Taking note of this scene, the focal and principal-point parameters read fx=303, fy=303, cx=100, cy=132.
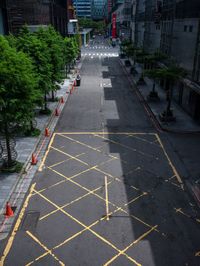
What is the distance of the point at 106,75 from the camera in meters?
58.7

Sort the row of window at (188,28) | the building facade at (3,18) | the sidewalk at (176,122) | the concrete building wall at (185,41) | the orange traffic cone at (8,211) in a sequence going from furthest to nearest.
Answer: the building facade at (3,18)
the row of window at (188,28)
the concrete building wall at (185,41)
the sidewalk at (176,122)
the orange traffic cone at (8,211)

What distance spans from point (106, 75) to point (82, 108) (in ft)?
80.2

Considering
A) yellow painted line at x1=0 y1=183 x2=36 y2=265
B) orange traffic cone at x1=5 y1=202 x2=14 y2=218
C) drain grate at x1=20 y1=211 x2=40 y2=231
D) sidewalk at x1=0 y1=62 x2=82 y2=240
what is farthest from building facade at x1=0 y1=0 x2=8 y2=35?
drain grate at x1=20 y1=211 x2=40 y2=231

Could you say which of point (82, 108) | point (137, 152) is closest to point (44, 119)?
point (82, 108)

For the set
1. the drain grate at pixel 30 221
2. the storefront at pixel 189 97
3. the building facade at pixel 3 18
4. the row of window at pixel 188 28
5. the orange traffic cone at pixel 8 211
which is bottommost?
the drain grate at pixel 30 221

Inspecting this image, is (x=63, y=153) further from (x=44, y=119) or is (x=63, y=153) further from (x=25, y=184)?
(x=44, y=119)

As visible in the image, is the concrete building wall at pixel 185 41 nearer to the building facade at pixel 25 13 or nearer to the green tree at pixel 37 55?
the green tree at pixel 37 55

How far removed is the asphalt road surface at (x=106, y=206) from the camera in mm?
13430

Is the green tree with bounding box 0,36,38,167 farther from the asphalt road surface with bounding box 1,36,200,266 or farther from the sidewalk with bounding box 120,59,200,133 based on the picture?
the sidewalk with bounding box 120,59,200,133

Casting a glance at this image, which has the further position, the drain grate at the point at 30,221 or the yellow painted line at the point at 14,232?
the drain grate at the point at 30,221

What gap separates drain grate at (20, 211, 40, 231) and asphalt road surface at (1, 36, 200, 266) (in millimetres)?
49

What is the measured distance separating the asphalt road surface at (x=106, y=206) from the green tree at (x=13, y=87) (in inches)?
172

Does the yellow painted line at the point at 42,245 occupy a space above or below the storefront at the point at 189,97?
below

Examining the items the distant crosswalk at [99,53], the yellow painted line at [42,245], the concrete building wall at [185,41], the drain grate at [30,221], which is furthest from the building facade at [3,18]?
the distant crosswalk at [99,53]
